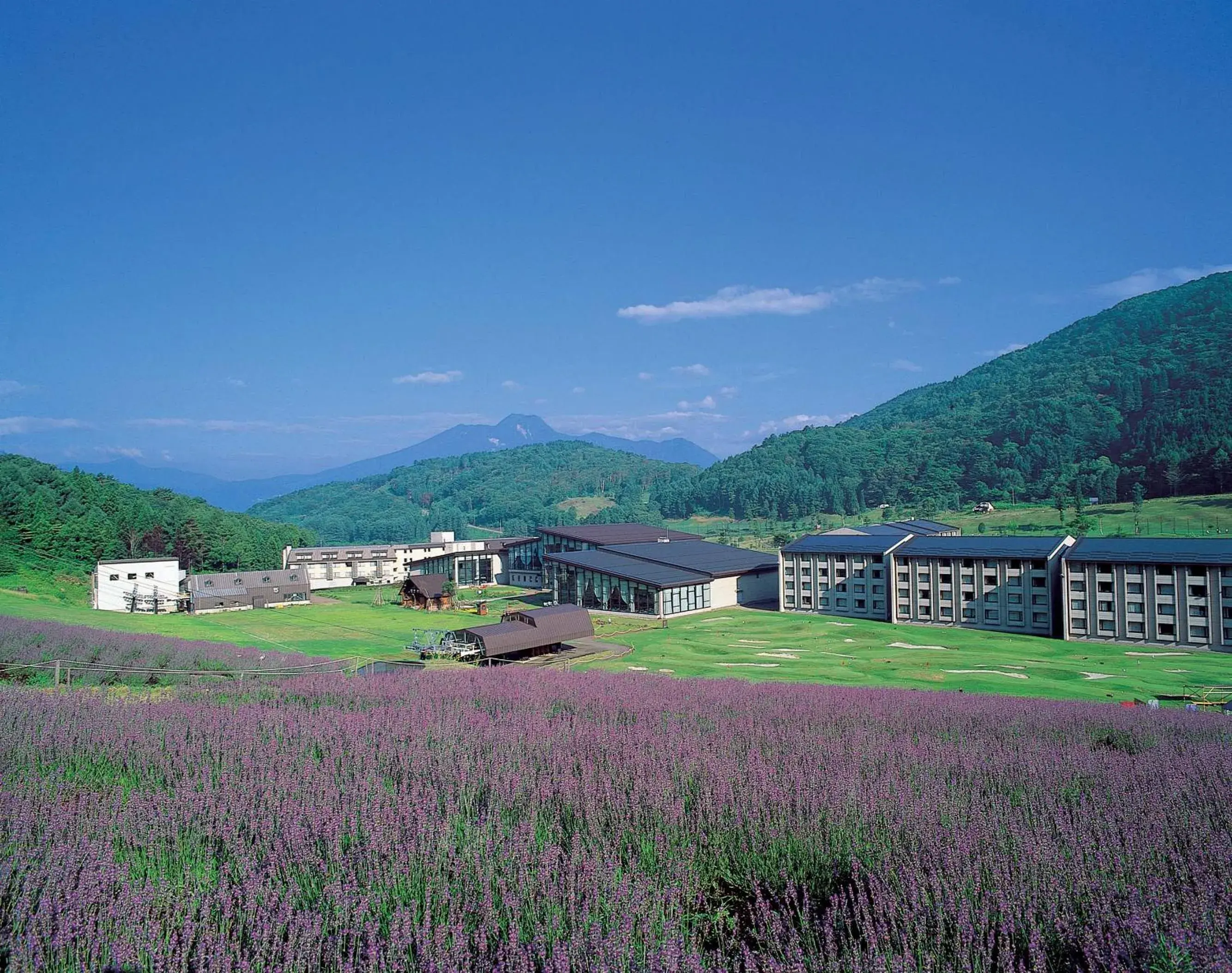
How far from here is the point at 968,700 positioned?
1297 cm

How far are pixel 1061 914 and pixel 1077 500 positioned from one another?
129335 millimetres

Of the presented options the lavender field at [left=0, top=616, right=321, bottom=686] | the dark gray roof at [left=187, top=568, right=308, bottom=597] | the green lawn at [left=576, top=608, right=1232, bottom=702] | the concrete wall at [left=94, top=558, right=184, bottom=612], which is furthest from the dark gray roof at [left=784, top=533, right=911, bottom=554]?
the concrete wall at [left=94, top=558, right=184, bottom=612]

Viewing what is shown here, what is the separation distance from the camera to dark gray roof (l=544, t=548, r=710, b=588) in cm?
4991

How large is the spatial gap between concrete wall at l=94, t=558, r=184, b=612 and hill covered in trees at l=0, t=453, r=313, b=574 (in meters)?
5.89

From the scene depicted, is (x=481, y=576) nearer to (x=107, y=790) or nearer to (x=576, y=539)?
(x=576, y=539)

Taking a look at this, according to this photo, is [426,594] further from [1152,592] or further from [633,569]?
[1152,592]

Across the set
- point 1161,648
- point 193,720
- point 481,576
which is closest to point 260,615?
point 481,576

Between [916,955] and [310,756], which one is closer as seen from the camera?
[916,955]

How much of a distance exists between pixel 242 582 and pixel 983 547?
55552mm

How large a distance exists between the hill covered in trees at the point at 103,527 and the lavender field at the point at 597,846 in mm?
62672

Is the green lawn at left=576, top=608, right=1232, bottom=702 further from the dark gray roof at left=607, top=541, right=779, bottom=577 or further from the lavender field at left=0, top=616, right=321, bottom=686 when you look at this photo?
the lavender field at left=0, top=616, right=321, bottom=686

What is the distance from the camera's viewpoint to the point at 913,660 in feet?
104

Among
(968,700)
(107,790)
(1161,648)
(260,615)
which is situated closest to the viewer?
(107,790)

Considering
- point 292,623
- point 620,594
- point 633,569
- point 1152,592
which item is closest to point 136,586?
point 292,623
